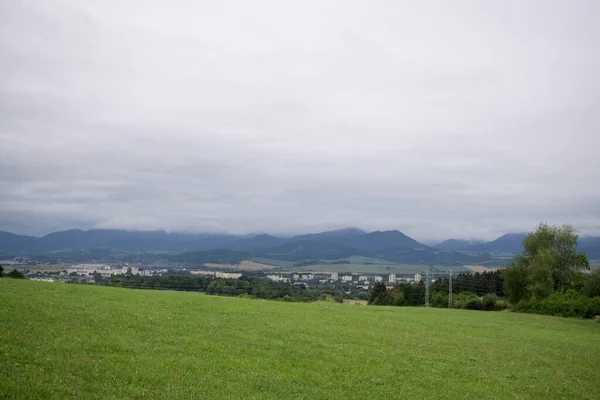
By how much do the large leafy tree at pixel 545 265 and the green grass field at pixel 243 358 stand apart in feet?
155

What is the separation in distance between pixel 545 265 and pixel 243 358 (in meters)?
67.6

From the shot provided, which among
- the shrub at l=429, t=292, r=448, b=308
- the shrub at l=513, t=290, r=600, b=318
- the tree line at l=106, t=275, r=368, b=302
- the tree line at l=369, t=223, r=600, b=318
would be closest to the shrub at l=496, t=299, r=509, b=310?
the tree line at l=369, t=223, r=600, b=318

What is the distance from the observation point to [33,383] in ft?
37.5

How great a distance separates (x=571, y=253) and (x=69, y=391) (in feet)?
259

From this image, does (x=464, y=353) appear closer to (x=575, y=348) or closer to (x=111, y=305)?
(x=575, y=348)

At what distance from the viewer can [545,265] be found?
71.1 metres

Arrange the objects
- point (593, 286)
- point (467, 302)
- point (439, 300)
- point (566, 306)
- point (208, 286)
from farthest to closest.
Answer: point (439, 300) → point (467, 302) → point (208, 286) → point (593, 286) → point (566, 306)

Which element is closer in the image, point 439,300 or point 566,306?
point 566,306

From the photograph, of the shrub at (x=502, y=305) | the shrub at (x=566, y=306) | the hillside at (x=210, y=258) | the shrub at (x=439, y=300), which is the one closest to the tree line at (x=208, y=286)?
the shrub at (x=439, y=300)

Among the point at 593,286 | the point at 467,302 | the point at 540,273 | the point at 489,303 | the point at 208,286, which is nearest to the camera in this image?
the point at 593,286

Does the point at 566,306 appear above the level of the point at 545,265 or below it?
below

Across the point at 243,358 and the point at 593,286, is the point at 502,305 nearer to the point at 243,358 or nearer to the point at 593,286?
the point at 593,286

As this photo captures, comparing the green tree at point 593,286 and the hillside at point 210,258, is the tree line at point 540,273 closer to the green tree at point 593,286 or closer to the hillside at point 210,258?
the green tree at point 593,286

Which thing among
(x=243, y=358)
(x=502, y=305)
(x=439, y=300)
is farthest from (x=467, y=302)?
(x=243, y=358)
